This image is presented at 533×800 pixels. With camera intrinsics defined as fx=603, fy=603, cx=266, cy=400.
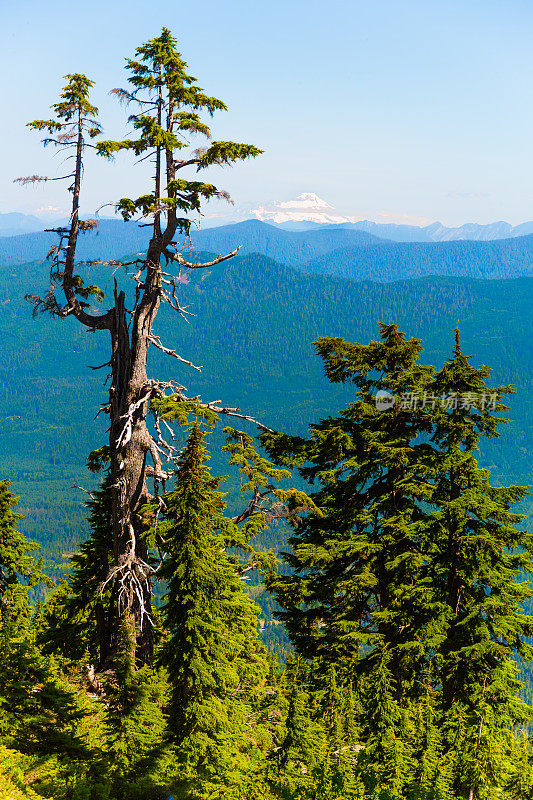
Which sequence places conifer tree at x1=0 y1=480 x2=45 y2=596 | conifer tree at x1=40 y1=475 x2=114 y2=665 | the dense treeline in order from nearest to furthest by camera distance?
1. the dense treeline
2. conifer tree at x1=40 y1=475 x2=114 y2=665
3. conifer tree at x1=0 y1=480 x2=45 y2=596

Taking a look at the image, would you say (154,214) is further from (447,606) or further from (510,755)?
(510,755)

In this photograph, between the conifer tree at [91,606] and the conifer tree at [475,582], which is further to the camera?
the conifer tree at [91,606]

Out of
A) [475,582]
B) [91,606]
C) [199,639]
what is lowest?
[91,606]

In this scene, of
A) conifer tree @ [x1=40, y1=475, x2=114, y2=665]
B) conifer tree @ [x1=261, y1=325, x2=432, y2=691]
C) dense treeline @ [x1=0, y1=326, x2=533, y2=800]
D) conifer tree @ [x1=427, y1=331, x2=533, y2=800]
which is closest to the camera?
dense treeline @ [x1=0, y1=326, x2=533, y2=800]

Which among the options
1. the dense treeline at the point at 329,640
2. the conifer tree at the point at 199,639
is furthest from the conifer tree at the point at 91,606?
the conifer tree at the point at 199,639

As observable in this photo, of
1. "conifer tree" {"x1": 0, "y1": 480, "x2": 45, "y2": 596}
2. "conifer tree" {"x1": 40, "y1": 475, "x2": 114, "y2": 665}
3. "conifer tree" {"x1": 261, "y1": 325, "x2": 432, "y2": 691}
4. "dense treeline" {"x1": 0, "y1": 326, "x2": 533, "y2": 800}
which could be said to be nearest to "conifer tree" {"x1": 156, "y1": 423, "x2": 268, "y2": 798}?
"dense treeline" {"x1": 0, "y1": 326, "x2": 533, "y2": 800}

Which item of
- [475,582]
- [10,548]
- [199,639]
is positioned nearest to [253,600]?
[199,639]

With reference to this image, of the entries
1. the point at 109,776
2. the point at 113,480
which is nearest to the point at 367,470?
the point at 113,480

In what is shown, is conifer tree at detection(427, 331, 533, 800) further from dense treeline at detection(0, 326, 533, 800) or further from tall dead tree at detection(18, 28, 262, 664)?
tall dead tree at detection(18, 28, 262, 664)

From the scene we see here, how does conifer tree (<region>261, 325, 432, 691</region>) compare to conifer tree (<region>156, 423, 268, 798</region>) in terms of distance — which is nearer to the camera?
conifer tree (<region>156, 423, 268, 798</region>)

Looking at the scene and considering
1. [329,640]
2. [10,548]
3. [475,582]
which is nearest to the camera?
[475,582]

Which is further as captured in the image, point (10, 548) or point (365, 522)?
point (10, 548)

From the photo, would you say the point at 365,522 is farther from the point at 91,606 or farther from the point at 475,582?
the point at 91,606

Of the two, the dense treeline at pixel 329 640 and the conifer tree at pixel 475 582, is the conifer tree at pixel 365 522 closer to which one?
the dense treeline at pixel 329 640
